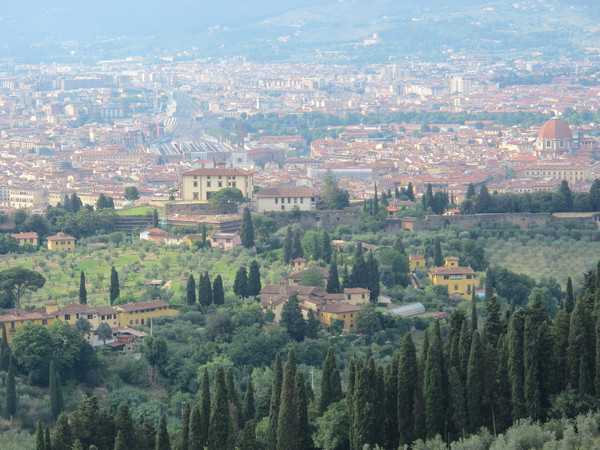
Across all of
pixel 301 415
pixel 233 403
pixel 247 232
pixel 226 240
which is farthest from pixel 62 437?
pixel 226 240

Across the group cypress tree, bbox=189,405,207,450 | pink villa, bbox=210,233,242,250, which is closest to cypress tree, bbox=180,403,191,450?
cypress tree, bbox=189,405,207,450

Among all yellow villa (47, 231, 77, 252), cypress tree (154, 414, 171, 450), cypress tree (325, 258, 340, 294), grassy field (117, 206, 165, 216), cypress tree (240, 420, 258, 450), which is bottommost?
cypress tree (240, 420, 258, 450)

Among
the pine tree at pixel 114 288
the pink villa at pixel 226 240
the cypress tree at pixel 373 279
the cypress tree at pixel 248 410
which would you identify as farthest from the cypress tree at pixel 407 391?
the pink villa at pixel 226 240

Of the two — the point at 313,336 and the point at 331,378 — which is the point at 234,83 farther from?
the point at 331,378

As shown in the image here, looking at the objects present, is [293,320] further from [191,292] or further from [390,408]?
[390,408]

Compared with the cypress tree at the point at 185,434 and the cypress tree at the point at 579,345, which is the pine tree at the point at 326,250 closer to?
the cypress tree at the point at 185,434

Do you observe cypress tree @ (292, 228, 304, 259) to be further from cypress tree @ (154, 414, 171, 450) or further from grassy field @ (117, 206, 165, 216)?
cypress tree @ (154, 414, 171, 450)

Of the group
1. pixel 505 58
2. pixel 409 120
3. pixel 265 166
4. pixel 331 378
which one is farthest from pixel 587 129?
pixel 331 378
